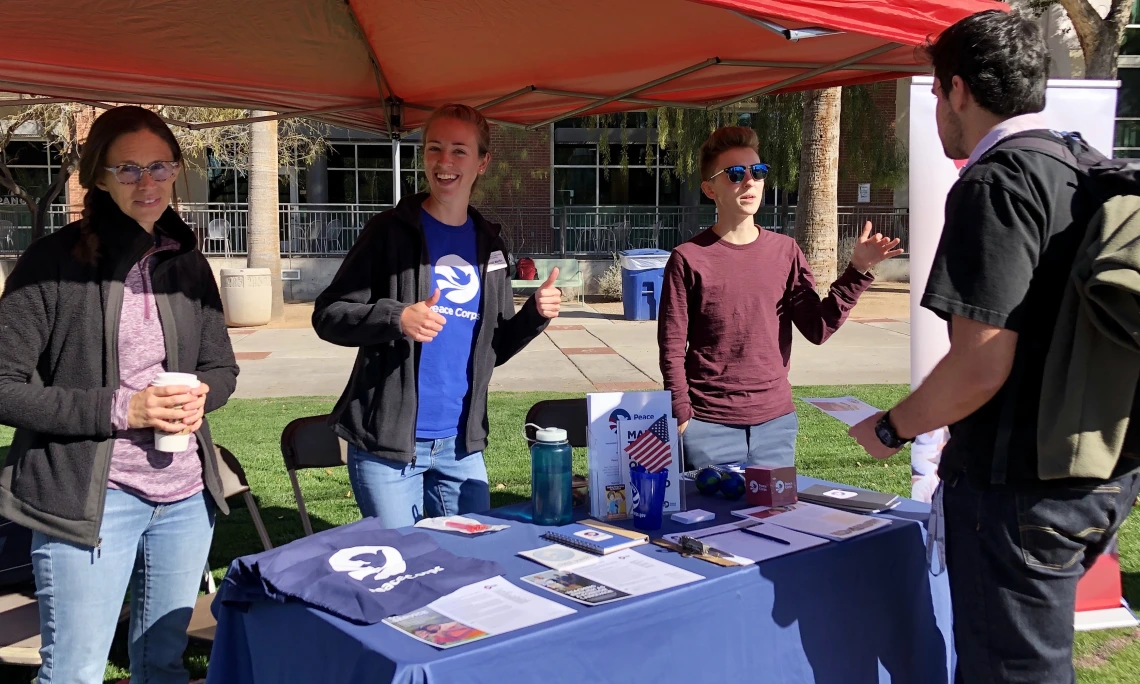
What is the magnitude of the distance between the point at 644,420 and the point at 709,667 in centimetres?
82

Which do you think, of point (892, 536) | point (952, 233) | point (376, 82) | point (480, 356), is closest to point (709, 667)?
point (892, 536)

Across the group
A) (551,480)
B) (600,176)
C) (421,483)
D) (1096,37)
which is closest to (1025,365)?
(551,480)

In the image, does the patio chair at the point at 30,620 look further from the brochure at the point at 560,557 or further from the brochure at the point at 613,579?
the brochure at the point at 613,579

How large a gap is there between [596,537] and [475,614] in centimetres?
61

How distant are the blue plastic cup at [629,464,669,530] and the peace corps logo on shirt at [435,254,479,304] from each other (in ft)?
2.78

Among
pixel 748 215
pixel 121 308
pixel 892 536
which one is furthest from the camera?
pixel 748 215

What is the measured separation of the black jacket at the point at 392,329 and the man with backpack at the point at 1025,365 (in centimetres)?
142

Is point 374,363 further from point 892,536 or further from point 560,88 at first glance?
point 560,88

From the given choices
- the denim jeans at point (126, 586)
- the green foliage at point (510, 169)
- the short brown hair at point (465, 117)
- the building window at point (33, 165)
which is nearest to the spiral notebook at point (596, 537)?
the denim jeans at point (126, 586)

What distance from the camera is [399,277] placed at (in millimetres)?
2982

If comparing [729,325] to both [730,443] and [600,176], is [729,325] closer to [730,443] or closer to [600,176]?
[730,443]

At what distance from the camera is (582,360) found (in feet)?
37.7

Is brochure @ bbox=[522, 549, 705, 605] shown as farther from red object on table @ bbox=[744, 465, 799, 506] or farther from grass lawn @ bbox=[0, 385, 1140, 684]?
grass lawn @ bbox=[0, 385, 1140, 684]

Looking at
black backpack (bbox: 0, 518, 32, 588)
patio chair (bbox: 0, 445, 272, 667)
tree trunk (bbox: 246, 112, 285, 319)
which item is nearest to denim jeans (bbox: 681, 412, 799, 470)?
patio chair (bbox: 0, 445, 272, 667)
